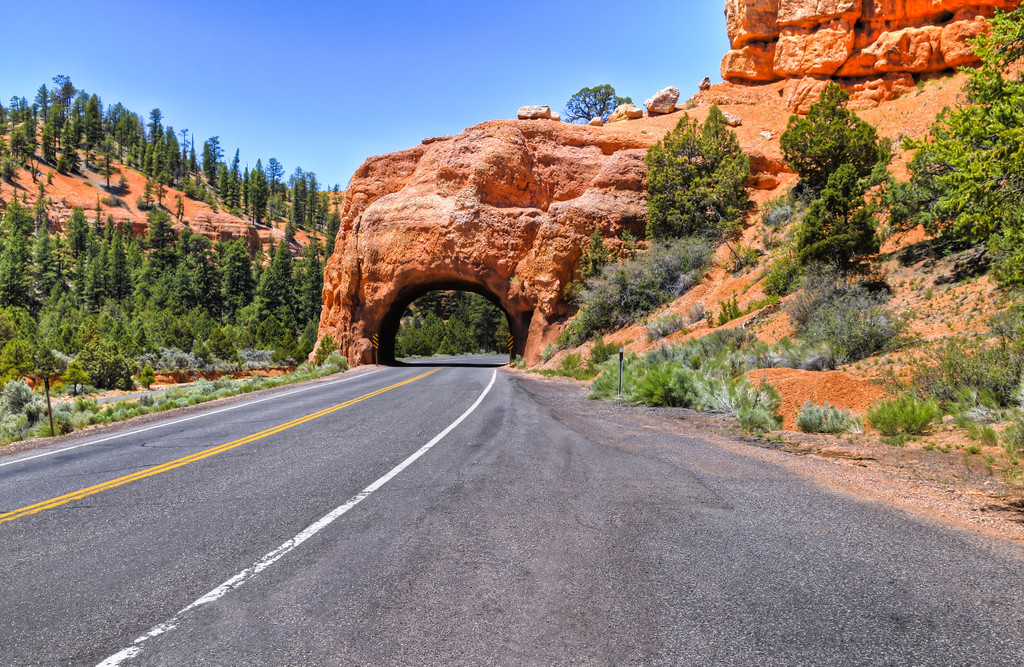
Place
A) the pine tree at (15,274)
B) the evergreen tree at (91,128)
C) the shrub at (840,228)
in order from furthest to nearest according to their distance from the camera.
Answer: the evergreen tree at (91,128) < the pine tree at (15,274) < the shrub at (840,228)

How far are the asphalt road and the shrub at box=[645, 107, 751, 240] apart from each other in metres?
23.5

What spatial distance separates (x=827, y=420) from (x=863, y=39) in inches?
1469

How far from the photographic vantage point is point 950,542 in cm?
425

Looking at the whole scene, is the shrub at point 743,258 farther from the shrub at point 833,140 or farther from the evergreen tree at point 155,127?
the evergreen tree at point 155,127

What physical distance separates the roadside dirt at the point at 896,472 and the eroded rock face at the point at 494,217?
76.7 feet

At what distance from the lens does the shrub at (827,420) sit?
904 cm

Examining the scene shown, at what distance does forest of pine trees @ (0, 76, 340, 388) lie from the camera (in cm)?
4581

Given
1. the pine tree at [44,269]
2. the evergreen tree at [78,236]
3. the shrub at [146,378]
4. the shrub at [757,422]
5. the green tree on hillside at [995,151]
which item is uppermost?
the evergreen tree at [78,236]

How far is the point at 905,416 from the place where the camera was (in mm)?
8273

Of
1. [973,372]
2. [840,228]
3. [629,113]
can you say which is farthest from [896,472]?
[629,113]

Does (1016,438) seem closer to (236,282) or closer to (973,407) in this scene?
(973,407)

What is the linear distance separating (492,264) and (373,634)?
31737 millimetres

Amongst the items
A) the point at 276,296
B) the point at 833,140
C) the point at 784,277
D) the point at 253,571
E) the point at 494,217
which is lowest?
the point at 253,571

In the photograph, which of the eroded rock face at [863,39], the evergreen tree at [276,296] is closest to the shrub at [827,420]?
the eroded rock face at [863,39]
